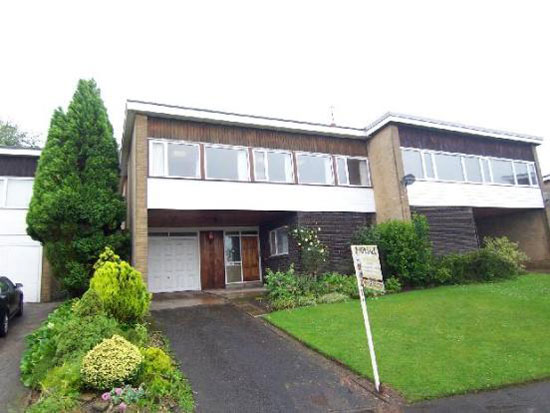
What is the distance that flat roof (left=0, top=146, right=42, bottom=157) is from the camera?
14977 millimetres

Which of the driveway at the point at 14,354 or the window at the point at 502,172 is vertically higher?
the window at the point at 502,172

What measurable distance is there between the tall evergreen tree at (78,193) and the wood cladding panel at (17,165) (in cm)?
402

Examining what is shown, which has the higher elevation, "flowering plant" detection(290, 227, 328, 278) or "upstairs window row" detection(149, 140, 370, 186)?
"upstairs window row" detection(149, 140, 370, 186)

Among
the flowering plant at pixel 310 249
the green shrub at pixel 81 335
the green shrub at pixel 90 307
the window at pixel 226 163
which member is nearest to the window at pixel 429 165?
the flowering plant at pixel 310 249

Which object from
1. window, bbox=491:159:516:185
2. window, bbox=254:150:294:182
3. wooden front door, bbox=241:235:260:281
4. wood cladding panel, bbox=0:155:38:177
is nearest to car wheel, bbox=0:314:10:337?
window, bbox=254:150:294:182

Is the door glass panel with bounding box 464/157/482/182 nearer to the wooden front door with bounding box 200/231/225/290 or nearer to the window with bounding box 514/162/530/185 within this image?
the window with bounding box 514/162/530/185

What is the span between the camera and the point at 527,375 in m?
5.46

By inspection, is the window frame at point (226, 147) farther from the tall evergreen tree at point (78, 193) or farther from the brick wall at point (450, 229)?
the brick wall at point (450, 229)

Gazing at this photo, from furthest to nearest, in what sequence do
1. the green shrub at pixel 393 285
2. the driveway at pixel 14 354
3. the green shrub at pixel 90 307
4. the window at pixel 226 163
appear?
the window at pixel 226 163, the green shrub at pixel 393 285, the green shrub at pixel 90 307, the driveway at pixel 14 354

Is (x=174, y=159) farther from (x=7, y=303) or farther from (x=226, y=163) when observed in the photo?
(x=7, y=303)

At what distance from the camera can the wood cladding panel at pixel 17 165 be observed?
49.5ft

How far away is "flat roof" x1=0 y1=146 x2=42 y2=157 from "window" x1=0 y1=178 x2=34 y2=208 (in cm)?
105

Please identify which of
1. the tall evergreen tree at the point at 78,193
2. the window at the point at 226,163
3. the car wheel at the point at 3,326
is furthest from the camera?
the window at the point at 226,163

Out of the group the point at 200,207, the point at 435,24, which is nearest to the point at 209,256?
the point at 200,207
